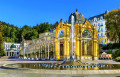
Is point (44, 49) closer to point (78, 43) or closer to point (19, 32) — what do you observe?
point (78, 43)

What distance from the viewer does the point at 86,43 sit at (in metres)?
43.5

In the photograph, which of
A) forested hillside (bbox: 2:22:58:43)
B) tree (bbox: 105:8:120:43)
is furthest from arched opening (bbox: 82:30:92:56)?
forested hillside (bbox: 2:22:58:43)

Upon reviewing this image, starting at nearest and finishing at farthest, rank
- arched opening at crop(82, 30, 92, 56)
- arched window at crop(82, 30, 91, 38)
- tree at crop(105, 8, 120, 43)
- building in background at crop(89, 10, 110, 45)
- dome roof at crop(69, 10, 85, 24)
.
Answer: arched window at crop(82, 30, 91, 38) → arched opening at crop(82, 30, 92, 56) → dome roof at crop(69, 10, 85, 24) → tree at crop(105, 8, 120, 43) → building in background at crop(89, 10, 110, 45)

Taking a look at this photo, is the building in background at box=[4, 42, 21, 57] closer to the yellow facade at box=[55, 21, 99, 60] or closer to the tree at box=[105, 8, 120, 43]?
the yellow facade at box=[55, 21, 99, 60]

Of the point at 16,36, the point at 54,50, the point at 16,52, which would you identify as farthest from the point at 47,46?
the point at 16,36

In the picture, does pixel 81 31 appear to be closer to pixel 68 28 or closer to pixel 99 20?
pixel 68 28

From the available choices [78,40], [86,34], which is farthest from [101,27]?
[78,40]

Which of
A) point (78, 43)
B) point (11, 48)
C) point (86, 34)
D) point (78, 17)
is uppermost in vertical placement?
point (78, 17)

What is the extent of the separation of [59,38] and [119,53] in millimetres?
16413

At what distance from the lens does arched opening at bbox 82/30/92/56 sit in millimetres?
41981

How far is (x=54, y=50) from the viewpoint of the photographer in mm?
44562

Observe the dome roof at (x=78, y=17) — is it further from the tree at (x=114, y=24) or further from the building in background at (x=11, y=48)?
the building in background at (x=11, y=48)

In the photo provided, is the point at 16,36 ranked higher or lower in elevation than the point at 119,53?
higher

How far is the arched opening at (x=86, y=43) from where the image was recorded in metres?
→ 42.0
